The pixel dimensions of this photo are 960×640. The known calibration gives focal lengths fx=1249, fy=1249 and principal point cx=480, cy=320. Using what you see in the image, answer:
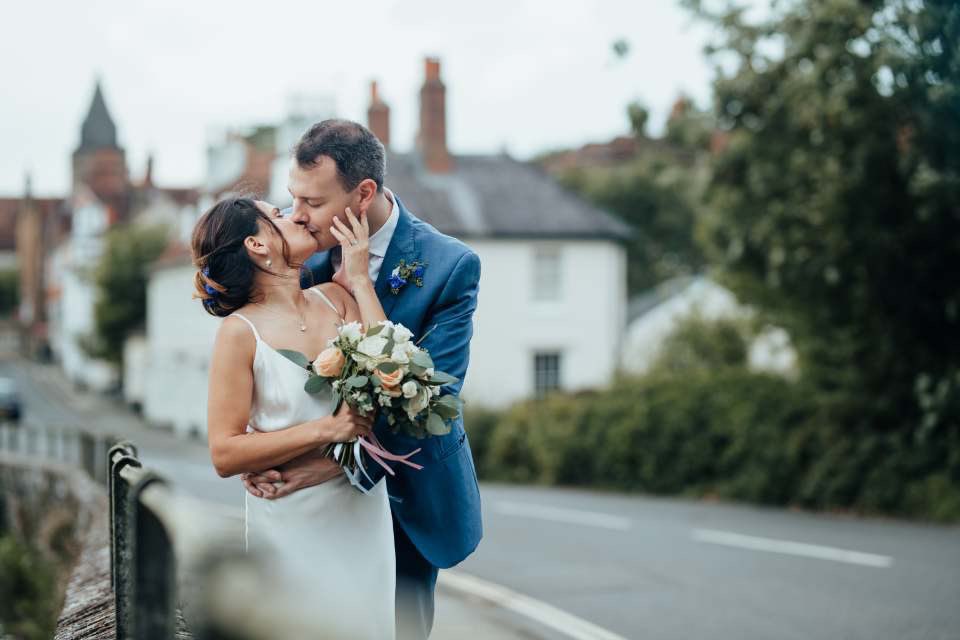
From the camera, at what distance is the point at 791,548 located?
39.1 feet

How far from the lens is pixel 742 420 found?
60.4ft

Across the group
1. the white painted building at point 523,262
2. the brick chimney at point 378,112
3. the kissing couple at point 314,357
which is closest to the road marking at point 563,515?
Result: the kissing couple at point 314,357

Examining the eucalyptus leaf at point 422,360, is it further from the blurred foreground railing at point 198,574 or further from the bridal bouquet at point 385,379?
the blurred foreground railing at point 198,574

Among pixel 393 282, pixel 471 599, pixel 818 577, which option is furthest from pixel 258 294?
pixel 818 577

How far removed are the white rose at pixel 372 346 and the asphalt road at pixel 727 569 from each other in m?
4.59

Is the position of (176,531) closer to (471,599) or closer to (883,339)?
(471,599)

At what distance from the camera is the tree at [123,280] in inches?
2206

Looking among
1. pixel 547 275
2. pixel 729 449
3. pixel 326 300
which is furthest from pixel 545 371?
pixel 326 300

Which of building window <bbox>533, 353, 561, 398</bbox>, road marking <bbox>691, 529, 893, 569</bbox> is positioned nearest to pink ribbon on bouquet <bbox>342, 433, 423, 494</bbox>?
road marking <bbox>691, 529, 893, 569</bbox>

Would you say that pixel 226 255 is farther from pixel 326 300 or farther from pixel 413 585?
pixel 413 585

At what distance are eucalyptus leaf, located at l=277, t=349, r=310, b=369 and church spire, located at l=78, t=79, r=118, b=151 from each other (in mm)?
90977

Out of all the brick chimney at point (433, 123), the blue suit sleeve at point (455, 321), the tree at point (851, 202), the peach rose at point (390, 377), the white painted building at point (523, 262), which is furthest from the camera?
the white painted building at point (523, 262)

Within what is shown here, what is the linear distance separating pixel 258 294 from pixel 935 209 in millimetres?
11593

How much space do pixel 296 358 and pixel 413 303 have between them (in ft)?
1.80
